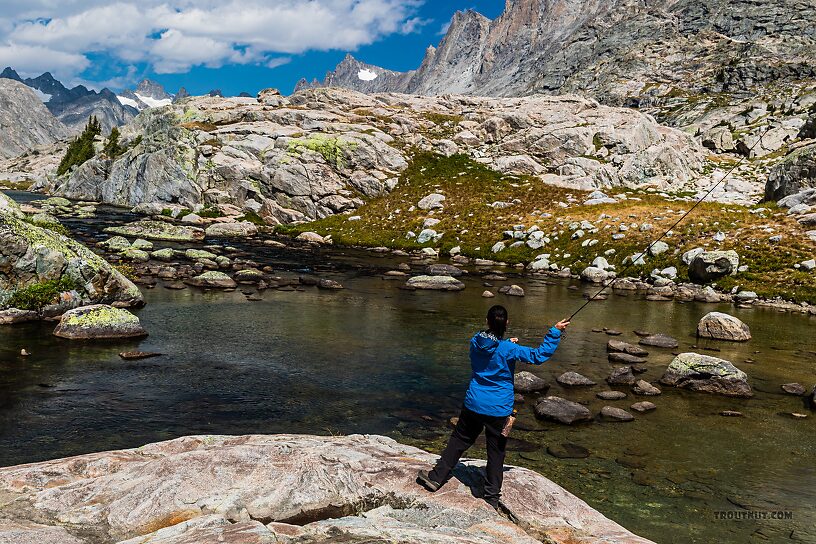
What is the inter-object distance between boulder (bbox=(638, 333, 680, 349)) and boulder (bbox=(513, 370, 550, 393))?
33.5ft

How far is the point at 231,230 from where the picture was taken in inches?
2862

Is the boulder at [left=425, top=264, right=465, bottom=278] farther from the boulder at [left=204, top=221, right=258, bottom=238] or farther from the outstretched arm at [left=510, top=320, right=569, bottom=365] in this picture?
the outstretched arm at [left=510, top=320, right=569, bottom=365]

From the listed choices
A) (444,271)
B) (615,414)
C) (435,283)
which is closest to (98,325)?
(615,414)

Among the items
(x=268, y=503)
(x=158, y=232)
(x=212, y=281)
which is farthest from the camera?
(x=158, y=232)

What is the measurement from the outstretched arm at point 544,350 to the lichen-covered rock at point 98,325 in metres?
23.2

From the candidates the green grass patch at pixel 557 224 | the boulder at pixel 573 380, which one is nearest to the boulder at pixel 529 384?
the boulder at pixel 573 380

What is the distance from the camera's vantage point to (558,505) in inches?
377

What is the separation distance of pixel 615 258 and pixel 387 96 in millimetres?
99359

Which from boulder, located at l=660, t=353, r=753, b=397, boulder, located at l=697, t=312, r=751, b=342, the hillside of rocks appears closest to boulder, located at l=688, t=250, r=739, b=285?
boulder, located at l=697, t=312, r=751, b=342

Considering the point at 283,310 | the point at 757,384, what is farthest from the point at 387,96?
the point at 757,384

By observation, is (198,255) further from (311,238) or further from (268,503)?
(268,503)

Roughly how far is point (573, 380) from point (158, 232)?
188ft

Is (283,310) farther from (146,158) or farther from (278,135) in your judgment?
(146,158)

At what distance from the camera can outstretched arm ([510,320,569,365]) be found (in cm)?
992
